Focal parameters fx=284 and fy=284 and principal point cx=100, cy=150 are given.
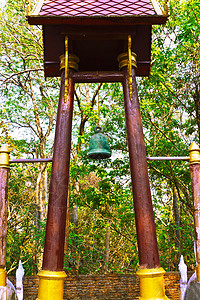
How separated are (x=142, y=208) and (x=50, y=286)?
0.98 meters

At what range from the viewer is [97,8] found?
2.62m

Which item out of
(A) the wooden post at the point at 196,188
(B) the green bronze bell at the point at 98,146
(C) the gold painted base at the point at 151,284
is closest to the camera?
(C) the gold painted base at the point at 151,284

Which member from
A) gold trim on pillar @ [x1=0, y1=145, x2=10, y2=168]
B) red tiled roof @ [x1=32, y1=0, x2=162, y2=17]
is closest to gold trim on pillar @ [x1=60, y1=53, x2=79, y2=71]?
red tiled roof @ [x1=32, y1=0, x2=162, y2=17]

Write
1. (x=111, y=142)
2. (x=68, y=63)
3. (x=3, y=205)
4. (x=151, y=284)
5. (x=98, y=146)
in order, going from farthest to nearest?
1. (x=111, y=142)
2. (x=98, y=146)
3. (x=68, y=63)
4. (x=3, y=205)
5. (x=151, y=284)

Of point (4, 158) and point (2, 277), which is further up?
point (4, 158)

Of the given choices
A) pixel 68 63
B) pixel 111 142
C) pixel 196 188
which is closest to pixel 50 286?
pixel 196 188

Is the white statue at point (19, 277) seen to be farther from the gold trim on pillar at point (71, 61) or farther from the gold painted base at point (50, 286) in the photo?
the gold trim on pillar at point (71, 61)

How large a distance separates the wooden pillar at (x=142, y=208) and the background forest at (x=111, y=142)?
13.1 feet

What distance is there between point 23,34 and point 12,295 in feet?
31.9

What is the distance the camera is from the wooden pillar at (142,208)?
226 centimetres

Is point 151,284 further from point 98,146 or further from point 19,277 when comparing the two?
point 19,277

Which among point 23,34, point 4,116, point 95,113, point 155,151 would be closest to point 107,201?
point 155,151

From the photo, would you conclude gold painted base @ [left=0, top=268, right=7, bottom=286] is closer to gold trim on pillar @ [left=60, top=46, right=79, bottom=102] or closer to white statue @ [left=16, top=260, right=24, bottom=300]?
white statue @ [left=16, top=260, right=24, bottom=300]

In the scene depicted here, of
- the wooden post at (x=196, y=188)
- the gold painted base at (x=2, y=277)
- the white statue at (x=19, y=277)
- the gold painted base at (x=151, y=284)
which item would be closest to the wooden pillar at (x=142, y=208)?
the gold painted base at (x=151, y=284)
